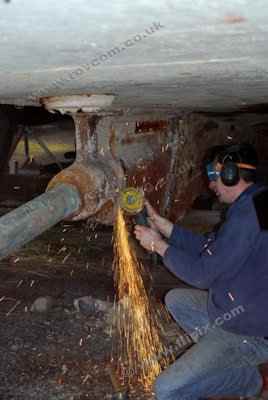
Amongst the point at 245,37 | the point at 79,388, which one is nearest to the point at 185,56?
the point at 245,37

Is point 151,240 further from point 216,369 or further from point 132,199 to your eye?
point 216,369

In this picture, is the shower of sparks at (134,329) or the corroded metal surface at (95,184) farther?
the shower of sparks at (134,329)

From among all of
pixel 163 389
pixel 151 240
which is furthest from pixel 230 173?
pixel 163 389

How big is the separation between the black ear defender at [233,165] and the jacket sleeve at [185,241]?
2.07 ft

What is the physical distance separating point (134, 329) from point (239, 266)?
5.54 ft

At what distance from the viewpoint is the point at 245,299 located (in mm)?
2770

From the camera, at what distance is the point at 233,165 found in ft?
8.71

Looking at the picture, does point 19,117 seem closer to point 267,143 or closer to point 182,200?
point 182,200

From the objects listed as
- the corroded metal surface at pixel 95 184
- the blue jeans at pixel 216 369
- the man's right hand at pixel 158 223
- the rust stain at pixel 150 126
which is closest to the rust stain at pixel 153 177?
the rust stain at pixel 150 126

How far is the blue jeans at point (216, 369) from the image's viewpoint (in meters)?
2.73

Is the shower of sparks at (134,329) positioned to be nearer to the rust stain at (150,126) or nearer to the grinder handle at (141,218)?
the grinder handle at (141,218)

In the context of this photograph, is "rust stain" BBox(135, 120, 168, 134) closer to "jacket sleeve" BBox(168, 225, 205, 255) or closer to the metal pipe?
"jacket sleeve" BBox(168, 225, 205, 255)

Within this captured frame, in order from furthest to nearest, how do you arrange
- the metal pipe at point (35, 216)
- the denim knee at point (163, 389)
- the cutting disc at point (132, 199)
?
the cutting disc at point (132, 199)
the denim knee at point (163, 389)
the metal pipe at point (35, 216)

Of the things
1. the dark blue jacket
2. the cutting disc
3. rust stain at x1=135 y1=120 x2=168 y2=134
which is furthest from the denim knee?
rust stain at x1=135 y1=120 x2=168 y2=134
